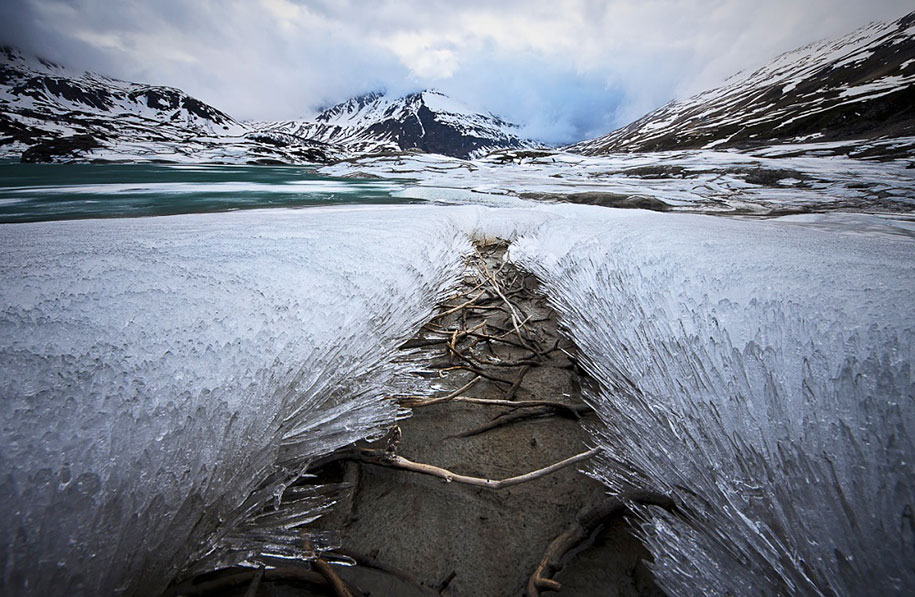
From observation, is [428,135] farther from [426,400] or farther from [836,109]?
[426,400]

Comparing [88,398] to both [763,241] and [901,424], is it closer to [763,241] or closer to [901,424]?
[901,424]

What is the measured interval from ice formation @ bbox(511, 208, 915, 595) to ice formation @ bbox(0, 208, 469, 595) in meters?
0.47

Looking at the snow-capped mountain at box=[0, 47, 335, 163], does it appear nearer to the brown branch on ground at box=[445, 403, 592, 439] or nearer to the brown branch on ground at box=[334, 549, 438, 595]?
the brown branch on ground at box=[445, 403, 592, 439]

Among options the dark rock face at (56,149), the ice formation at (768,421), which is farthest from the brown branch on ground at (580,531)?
the dark rock face at (56,149)

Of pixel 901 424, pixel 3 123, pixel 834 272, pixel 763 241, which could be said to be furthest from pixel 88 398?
pixel 3 123

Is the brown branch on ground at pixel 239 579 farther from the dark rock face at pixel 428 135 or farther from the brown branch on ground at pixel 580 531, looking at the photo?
the dark rock face at pixel 428 135


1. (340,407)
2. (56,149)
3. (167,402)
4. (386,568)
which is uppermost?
(56,149)

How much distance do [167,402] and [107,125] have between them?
214 ft

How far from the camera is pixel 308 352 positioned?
647mm

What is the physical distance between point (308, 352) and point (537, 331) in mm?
847

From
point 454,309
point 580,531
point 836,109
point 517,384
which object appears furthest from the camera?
point 836,109

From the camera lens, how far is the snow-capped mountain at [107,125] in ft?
106

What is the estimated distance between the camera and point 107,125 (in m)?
44.2

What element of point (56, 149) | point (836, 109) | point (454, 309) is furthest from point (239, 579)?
point (56, 149)
